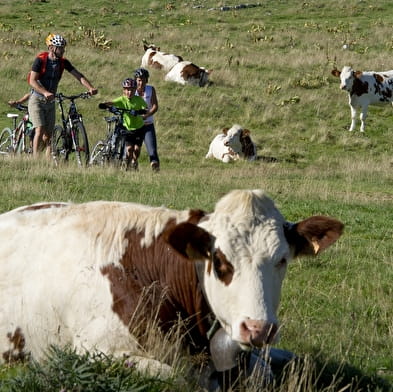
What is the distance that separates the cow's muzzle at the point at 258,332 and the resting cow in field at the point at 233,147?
1675 cm

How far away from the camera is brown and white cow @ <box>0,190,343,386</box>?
16.8 feet

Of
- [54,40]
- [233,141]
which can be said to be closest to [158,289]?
[54,40]

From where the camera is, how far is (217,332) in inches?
210

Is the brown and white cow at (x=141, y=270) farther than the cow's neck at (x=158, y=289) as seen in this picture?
No

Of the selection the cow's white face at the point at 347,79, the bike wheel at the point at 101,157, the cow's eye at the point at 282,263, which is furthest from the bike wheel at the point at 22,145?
the cow's white face at the point at 347,79

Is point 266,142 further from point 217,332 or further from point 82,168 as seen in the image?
point 217,332

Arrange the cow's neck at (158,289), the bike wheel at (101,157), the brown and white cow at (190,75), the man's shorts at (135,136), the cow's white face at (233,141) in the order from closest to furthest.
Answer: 1. the cow's neck at (158,289)
2. the bike wheel at (101,157)
3. the man's shorts at (135,136)
4. the cow's white face at (233,141)
5. the brown and white cow at (190,75)

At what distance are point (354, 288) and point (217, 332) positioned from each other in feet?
12.9

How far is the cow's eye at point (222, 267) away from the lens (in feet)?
16.9

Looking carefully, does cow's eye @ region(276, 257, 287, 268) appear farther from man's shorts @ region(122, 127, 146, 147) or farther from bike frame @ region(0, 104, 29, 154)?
bike frame @ region(0, 104, 29, 154)

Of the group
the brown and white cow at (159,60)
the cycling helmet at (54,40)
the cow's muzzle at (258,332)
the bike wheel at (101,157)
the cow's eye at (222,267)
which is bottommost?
the bike wheel at (101,157)

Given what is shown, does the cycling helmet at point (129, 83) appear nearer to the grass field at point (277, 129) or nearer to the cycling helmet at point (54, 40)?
the cycling helmet at point (54, 40)

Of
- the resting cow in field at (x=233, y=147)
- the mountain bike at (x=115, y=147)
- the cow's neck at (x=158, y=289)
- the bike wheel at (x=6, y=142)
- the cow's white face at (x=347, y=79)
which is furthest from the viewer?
the cow's white face at (x=347, y=79)

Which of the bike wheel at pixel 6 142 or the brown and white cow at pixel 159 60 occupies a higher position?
the brown and white cow at pixel 159 60
